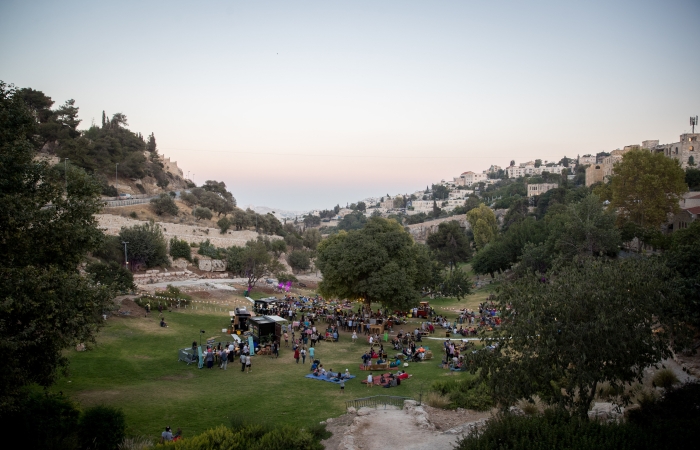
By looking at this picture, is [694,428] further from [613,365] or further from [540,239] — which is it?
[540,239]

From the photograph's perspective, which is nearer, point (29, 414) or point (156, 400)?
point (29, 414)

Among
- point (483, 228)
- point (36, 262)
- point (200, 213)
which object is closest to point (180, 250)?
point (200, 213)

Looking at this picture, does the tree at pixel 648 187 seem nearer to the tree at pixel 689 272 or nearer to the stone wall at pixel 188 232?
the tree at pixel 689 272

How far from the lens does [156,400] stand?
1573 centimetres

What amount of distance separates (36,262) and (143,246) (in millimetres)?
35047

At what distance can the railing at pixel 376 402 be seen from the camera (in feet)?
52.1

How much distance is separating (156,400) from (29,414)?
16.2ft

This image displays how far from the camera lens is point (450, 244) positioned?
70.2m

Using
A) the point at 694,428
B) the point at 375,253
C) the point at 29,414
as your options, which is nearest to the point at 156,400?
the point at 29,414

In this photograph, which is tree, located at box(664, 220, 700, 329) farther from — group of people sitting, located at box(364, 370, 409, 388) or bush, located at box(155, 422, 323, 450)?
bush, located at box(155, 422, 323, 450)

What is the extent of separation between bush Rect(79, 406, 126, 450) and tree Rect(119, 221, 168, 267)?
36697 mm

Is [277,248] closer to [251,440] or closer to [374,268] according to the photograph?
[374,268]

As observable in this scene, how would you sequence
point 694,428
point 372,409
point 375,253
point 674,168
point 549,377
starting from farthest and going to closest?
point 674,168, point 375,253, point 372,409, point 549,377, point 694,428

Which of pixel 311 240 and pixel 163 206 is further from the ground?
pixel 163 206
